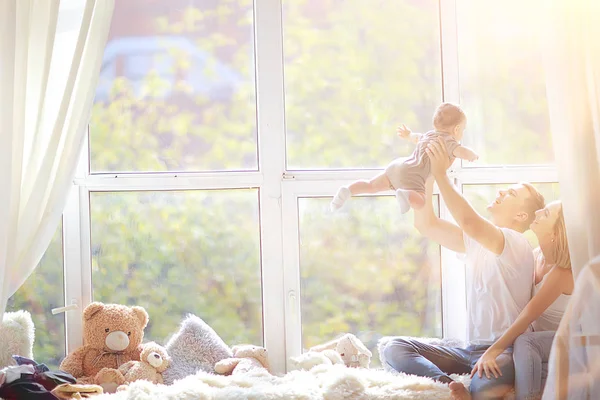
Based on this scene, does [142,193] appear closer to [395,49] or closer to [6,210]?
[6,210]

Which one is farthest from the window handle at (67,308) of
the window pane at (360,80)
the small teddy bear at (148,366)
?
the window pane at (360,80)

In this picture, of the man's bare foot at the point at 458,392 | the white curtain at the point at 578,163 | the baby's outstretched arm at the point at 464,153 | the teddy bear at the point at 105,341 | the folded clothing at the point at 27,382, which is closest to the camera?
the white curtain at the point at 578,163

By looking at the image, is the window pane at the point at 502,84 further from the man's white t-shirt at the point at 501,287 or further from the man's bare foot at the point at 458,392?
the man's bare foot at the point at 458,392

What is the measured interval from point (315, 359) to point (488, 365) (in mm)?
594

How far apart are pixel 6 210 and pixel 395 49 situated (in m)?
1.44

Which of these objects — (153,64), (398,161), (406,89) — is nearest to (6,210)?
(153,64)

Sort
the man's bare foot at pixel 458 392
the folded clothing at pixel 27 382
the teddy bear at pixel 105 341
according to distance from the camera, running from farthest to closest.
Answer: the teddy bear at pixel 105 341 < the man's bare foot at pixel 458 392 < the folded clothing at pixel 27 382

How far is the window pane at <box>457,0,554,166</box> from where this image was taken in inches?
95.8

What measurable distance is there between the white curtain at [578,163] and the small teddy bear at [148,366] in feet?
3.96

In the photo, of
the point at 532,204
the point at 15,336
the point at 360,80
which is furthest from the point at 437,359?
the point at 15,336

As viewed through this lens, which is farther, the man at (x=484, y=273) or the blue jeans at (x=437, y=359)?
the man at (x=484, y=273)

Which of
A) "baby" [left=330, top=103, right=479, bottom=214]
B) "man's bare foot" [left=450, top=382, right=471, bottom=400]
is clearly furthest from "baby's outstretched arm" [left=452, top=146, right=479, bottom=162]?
"man's bare foot" [left=450, top=382, right=471, bottom=400]

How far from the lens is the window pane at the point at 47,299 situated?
2436 millimetres

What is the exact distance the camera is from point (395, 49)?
8.33 ft
